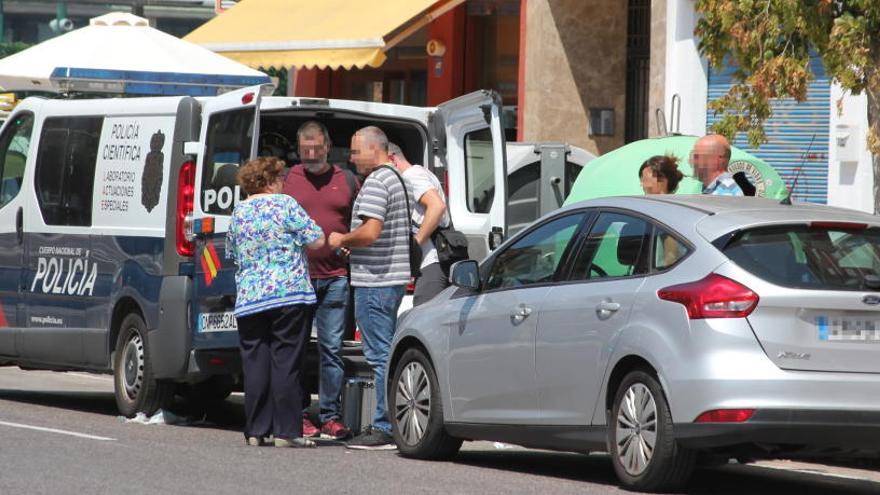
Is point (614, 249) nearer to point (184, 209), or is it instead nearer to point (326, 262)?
point (326, 262)

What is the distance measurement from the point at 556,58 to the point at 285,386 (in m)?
12.1

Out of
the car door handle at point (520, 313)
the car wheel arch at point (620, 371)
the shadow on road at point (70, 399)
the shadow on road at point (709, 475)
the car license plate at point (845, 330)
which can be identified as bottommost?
the shadow on road at point (70, 399)

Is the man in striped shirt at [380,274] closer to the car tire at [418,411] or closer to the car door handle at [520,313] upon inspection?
the car tire at [418,411]

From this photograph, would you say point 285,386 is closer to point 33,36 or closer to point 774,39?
point 774,39

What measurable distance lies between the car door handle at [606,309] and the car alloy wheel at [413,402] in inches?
71.5

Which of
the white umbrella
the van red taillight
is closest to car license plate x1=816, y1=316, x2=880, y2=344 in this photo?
the van red taillight

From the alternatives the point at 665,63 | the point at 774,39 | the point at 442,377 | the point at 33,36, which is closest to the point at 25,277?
the point at 442,377

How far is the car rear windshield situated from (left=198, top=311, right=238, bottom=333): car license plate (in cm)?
420

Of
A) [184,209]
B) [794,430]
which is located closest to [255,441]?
[184,209]

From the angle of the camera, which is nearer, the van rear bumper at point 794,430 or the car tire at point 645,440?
the van rear bumper at point 794,430

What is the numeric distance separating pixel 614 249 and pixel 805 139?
9539mm

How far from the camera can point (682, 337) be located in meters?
9.15

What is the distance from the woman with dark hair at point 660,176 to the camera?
12.0 metres

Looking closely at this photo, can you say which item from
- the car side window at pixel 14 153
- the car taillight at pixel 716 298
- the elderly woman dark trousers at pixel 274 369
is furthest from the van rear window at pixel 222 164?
the car taillight at pixel 716 298
